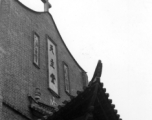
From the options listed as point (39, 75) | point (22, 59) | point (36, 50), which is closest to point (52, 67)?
point (36, 50)

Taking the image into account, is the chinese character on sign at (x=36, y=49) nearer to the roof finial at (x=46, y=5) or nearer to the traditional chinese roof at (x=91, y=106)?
the roof finial at (x=46, y=5)

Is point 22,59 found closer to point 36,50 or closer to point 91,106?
point 36,50

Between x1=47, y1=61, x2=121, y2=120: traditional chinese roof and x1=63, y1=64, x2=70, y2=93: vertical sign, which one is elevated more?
x1=47, y1=61, x2=121, y2=120: traditional chinese roof

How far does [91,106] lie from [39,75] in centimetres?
615

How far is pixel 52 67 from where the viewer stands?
15805 mm

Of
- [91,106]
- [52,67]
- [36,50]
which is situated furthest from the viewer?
[52,67]

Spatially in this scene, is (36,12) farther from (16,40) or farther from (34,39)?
(16,40)

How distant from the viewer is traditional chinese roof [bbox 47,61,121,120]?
8422 mm

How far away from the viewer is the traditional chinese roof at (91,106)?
8422 mm

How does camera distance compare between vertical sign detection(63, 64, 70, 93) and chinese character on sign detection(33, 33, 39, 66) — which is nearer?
chinese character on sign detection(33, 33, 39, 66)

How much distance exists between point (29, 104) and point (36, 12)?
18.1ft

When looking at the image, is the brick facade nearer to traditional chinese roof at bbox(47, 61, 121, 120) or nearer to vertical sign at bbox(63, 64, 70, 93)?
vertical sign at bbox(63, 64, 70, 93)

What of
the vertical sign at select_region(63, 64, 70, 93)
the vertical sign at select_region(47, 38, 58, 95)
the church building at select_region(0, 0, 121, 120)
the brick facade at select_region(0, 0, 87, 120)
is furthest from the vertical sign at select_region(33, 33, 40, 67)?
the vertical sign at select_region(63, 64, 70, 93)

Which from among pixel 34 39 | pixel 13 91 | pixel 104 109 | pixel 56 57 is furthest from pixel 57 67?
pixel 104 109
